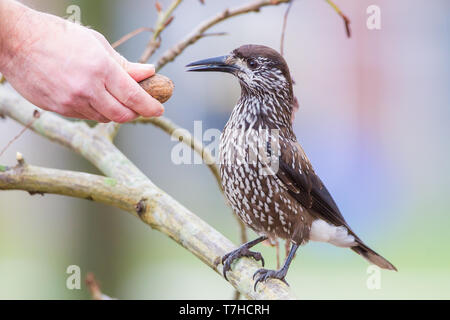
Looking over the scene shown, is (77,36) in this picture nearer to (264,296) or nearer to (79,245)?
(264,296)

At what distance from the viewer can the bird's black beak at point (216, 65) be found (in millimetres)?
1564

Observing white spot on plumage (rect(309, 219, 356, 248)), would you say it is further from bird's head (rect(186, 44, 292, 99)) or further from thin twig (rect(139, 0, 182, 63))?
thin twig (rect(139, 0, 182, 63))

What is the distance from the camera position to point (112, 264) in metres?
3.89

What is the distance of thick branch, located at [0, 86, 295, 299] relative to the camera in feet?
5.44

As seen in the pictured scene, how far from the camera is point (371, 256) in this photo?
76.9 inches

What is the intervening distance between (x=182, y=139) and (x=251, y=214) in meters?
0.53

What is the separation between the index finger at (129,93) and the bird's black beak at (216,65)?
156 millimetres

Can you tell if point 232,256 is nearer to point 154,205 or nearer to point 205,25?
point 154,205

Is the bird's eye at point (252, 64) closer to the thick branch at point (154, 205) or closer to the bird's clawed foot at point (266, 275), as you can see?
the thick branch at point (154, 205)

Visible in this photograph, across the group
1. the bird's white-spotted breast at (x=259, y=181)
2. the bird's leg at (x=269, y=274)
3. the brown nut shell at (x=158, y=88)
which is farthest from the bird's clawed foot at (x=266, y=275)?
the brown nut shell at (x=158, y=88)

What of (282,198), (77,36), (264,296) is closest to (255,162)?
(282,198)

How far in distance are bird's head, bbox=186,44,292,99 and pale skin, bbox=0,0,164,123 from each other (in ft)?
0.88

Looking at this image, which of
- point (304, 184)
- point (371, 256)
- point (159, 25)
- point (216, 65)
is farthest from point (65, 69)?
point (371, 256)

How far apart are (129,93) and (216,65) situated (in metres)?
0.30
